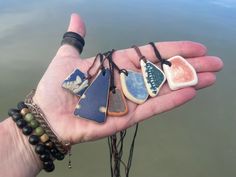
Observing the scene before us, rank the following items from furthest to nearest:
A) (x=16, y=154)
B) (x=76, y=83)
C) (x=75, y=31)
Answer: (x=75, y=31), (x=76, y=83), (x=16, y=154)

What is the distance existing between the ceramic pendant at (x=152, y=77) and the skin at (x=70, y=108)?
0.03 meters

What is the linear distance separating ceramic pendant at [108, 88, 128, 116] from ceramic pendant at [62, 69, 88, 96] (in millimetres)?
130

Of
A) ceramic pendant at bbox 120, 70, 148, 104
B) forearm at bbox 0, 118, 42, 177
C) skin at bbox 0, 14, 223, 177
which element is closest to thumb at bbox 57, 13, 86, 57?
skin at bbox 0, 14, 223, 177

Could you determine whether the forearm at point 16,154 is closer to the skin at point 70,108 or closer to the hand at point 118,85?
the skin at point 70,108

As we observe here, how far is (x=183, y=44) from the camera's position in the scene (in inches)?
78.3

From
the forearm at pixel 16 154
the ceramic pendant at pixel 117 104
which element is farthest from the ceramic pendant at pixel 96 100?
the forearm at pixel 16 154

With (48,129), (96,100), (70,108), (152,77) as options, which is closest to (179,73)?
(152,77)

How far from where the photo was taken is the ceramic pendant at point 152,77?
1.86 metres

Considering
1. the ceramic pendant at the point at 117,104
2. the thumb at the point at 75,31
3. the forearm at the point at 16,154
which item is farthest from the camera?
the thumb at the point at 75,31

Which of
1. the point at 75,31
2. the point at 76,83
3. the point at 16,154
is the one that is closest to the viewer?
the point at 16,154

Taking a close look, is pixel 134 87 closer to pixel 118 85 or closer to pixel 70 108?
pixel 118 85

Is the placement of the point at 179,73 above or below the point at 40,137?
above

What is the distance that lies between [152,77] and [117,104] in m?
0.23

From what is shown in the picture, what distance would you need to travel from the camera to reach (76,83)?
71.6 inches
